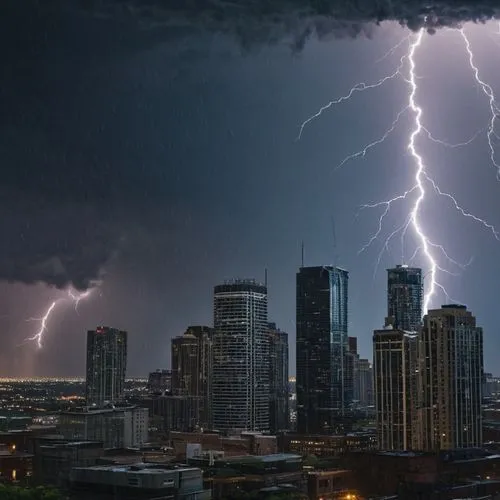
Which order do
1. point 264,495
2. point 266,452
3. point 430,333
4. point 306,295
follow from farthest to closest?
point 306,295 → point 266,452 → point 430,333 → point 264,495

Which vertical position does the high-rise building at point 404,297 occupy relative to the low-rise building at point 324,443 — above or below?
above

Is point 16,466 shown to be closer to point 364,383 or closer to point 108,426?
point 108,426

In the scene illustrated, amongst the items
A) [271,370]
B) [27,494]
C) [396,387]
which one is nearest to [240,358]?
[271,370]

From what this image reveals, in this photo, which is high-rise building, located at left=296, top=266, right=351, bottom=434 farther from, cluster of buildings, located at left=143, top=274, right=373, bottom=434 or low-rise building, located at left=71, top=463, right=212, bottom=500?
low-rise building, located at left=71, top=463, right=212, bottom=500

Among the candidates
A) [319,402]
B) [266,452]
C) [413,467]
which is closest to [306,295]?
[319,402]

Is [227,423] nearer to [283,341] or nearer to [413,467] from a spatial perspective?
[283,341]

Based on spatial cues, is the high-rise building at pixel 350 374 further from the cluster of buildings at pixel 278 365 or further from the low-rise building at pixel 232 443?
the low-rise building at pixel 232 443

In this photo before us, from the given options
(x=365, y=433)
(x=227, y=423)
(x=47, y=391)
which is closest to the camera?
(x=365, y=433)

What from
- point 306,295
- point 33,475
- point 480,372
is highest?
point 306,295

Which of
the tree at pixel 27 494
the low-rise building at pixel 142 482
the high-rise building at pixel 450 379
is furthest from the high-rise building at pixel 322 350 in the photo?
the low-rise building at pixel 142 482
